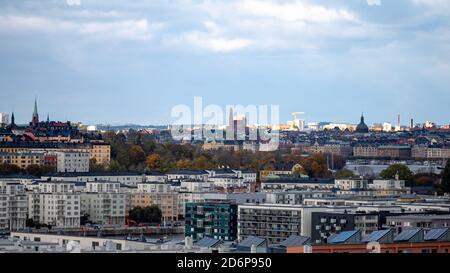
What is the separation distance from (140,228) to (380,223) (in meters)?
3.77

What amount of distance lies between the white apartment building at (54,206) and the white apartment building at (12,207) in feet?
0.38

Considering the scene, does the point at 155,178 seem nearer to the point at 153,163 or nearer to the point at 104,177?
the point at 104,177

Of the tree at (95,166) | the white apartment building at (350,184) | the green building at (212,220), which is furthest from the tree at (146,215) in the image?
the tree at (95,166)

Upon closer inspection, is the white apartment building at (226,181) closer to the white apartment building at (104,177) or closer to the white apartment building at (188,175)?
the white apartment building at (188,175)

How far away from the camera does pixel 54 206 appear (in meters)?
13.7

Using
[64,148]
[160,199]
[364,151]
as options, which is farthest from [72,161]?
[364,151]

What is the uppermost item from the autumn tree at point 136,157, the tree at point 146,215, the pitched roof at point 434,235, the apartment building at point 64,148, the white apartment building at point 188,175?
the apartment building at point 64,148

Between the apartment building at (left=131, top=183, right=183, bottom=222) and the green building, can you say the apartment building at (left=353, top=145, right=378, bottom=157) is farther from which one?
the green building

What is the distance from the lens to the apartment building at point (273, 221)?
9273 mm

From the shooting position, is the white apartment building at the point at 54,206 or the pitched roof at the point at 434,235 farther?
the white apartment building at the point at 54,206

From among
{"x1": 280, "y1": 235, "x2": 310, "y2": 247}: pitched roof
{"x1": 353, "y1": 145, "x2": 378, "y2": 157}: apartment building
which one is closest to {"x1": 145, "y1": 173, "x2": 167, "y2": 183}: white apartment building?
{"x1": 353, "y1": 145, "x2": 378, "y2": 157}: apartment building
